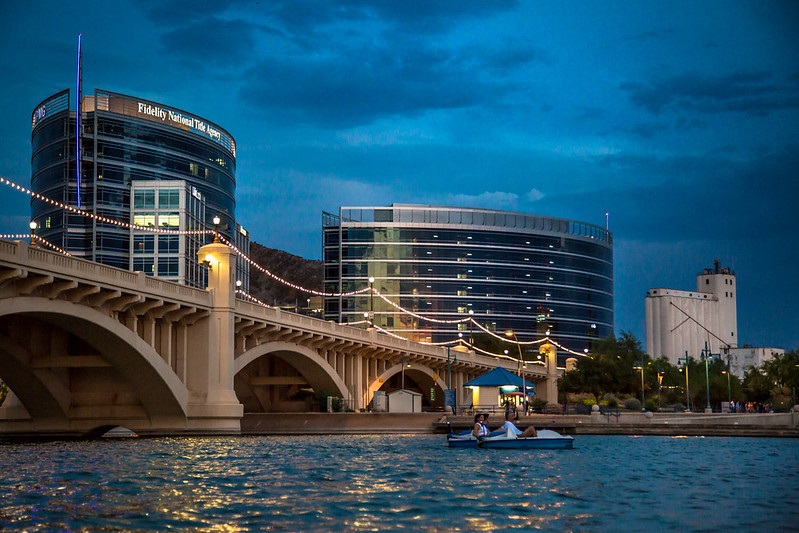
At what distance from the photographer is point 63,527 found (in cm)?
1917

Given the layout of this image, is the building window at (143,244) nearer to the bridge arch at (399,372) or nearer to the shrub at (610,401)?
the bridge arch at (399,372)

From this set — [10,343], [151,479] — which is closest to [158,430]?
[10,343]

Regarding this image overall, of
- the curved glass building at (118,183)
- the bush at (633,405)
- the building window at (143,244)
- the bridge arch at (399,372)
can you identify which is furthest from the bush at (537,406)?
the building window at (143,244)

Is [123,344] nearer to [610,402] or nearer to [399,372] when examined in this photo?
[399,372]

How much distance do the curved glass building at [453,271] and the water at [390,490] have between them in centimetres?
13192

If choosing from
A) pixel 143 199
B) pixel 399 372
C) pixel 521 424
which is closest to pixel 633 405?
pixel 399 372

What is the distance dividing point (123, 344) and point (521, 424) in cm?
2839

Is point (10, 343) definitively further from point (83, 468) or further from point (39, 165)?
point (39, 165)

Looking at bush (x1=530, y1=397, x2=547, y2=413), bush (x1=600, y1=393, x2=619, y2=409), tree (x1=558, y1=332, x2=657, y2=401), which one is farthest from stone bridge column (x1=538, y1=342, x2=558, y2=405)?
bush (x1=530, y1=397, x2=547, y2=413)

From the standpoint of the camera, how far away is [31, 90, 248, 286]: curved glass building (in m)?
127

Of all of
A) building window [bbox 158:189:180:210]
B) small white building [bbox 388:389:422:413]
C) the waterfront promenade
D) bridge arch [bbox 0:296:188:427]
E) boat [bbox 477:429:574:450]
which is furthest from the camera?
building window [bbox 158:189:180:210]

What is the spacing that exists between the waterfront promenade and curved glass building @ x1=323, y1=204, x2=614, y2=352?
98.0 metres

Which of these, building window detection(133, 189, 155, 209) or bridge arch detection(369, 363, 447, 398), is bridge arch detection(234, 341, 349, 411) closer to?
bridge arch detection(369, 363, 447, 398)

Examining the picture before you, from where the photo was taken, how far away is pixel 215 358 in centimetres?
5969
